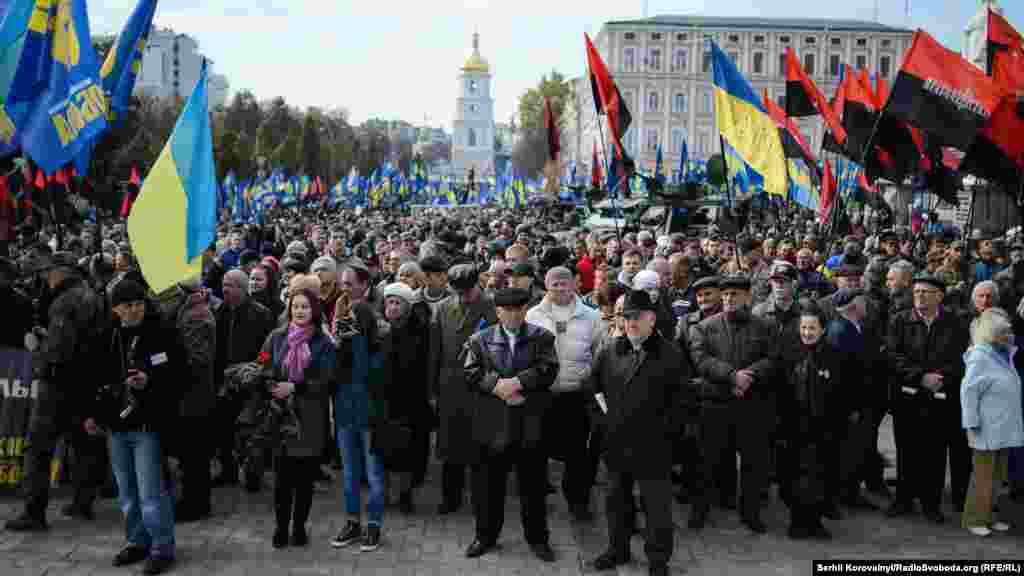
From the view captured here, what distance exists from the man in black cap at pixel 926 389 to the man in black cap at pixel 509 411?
8.79 ft

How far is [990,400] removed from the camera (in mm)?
6527

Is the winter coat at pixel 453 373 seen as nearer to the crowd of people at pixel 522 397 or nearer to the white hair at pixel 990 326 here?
the crowd of people at pixel 522 397

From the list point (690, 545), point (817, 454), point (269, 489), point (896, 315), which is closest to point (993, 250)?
point (896, 315)

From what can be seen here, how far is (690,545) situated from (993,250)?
22.4ft

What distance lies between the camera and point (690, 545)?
6344mm

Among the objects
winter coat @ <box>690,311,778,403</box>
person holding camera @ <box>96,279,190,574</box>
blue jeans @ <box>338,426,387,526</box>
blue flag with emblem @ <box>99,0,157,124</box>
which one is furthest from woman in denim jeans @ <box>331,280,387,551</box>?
blue flag with emblem @ <box>99,0,157,124</box>

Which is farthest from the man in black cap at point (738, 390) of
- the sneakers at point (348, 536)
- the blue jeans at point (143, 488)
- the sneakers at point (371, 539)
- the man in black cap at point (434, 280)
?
the blue jeans at point (143, 488)

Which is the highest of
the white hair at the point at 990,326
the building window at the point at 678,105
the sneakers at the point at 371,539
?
the building window at the point at 678,105

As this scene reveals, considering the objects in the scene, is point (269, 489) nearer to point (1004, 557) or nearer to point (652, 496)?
point (652, 496)

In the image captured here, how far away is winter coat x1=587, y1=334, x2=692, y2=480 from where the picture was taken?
557cm

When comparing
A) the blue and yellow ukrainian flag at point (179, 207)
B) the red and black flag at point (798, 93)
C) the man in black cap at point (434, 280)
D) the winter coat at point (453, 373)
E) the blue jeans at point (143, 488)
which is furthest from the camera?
the red and black flag at point (798, 93)

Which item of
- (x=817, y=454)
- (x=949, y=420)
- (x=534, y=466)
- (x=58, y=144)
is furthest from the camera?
(x=58, y=144)

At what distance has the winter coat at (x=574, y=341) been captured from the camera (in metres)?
6.62

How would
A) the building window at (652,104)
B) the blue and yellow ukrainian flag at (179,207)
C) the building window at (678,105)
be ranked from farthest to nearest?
the building window at (652,104), the building window at (678,105), the blue and yellow ukrainian flag at (179,207)
